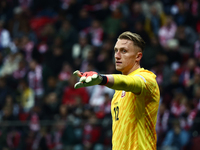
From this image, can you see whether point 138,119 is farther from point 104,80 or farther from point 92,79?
point 92,79

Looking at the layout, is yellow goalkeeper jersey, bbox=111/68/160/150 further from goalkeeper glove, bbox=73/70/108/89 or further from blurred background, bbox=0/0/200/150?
blurred background, bbox=0/0/200/150

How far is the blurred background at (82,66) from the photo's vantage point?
10.2 metres

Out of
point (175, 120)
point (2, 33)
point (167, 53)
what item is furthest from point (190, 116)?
point (2, 33)

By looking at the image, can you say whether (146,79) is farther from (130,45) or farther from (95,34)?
(95,34)

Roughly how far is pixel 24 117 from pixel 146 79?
8.54m

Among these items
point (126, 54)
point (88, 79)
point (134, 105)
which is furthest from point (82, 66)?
point (88, 79)

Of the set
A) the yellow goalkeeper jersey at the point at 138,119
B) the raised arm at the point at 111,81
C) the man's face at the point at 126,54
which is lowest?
the yellow goalkeeper jersey at the point at 138,119

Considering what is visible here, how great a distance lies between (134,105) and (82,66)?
8611 mm

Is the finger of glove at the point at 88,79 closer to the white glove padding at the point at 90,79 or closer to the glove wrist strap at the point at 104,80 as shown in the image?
the white glove padding at the point at 90,79

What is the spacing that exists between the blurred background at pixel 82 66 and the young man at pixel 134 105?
15.6 feet

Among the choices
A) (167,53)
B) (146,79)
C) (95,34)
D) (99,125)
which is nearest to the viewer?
(146,79)

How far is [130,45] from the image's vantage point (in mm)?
4699

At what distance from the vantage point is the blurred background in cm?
1020

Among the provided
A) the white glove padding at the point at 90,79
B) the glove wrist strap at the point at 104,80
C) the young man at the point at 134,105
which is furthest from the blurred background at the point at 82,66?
the white glove padding at the point at 90,79
